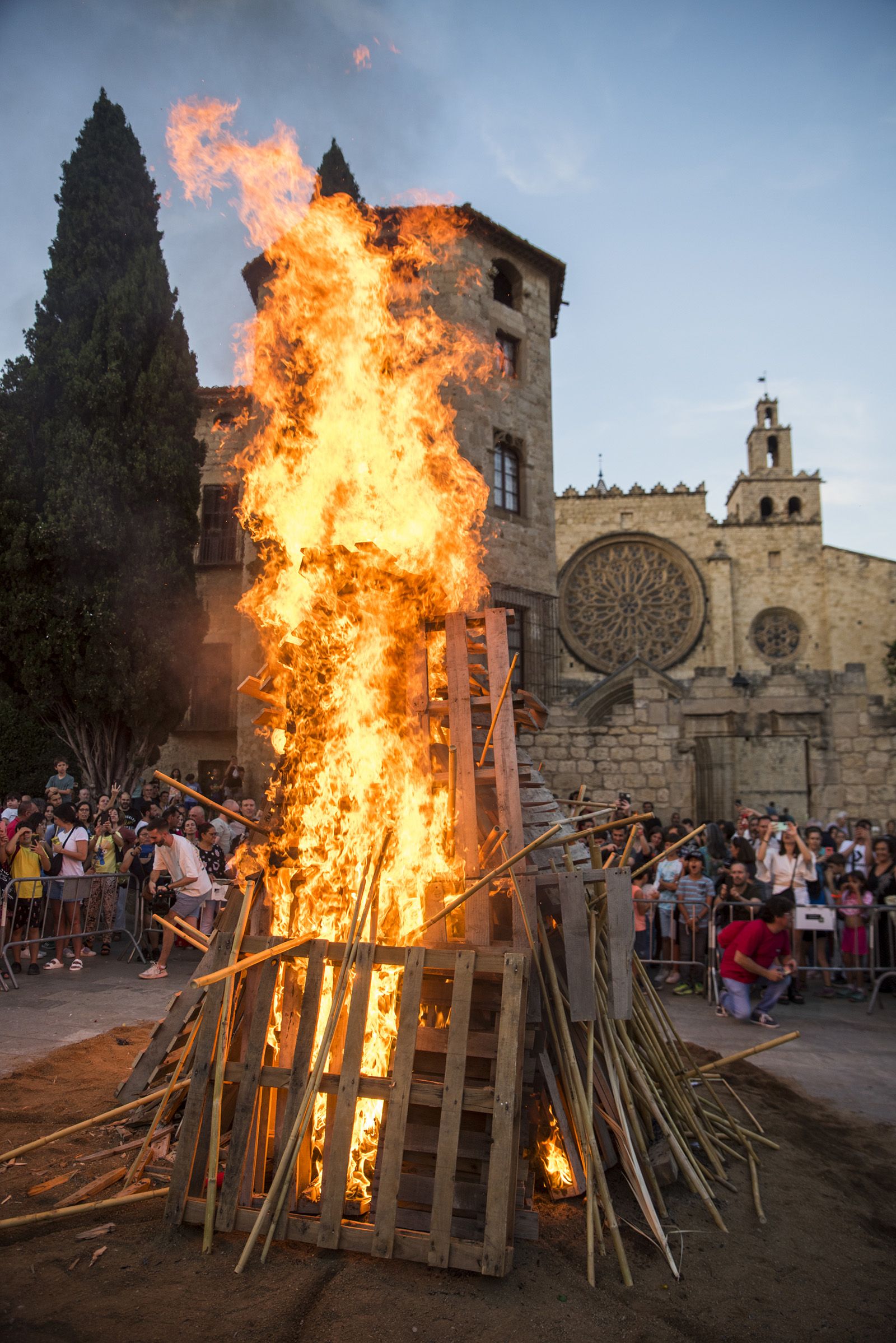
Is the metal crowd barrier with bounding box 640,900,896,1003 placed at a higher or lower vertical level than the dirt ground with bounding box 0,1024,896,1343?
higher

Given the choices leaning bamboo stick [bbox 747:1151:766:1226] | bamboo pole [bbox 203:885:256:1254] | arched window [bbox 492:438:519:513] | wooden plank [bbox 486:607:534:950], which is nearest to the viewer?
bamboo pole [bbox 203:885:256:1254]

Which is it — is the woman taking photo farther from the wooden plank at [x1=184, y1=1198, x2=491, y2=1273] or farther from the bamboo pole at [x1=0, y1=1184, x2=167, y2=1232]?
the bamboo pole at [x1=0, y1=1184, x2=167, y2=1232]

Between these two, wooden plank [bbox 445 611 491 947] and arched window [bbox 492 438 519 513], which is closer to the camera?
wooden plank [bbox 445 611 491 947]

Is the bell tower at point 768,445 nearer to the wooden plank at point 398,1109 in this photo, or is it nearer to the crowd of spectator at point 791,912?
the crowd of spectator at point 791,912

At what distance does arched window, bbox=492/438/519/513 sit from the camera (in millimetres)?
19453

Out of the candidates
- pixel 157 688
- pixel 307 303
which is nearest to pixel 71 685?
pixel 157 688

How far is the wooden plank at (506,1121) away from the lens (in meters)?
3.28

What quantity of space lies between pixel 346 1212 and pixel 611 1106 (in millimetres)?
1421

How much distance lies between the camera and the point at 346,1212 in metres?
3.68

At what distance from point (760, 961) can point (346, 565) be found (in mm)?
5355

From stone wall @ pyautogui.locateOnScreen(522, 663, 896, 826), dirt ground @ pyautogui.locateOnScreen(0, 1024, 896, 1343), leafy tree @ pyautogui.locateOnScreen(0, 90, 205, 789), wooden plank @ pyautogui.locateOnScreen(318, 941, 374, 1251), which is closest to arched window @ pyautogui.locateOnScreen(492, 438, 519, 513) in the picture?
stone wall @ pyautogui.locateOnScreen(522, 663, 896, 826)

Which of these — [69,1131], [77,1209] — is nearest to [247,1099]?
[77,1209]

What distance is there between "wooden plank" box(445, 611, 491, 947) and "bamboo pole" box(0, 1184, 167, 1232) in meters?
1.85

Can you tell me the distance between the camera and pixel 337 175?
58.7 ft
